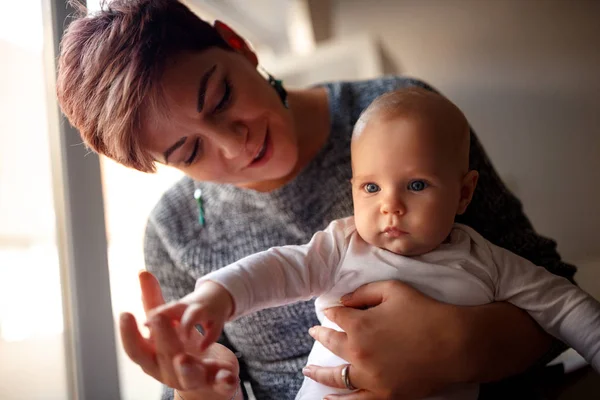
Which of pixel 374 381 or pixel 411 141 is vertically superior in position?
pixel 411 141

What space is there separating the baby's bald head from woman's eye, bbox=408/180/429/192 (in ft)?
0.11

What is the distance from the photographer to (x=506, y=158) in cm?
88

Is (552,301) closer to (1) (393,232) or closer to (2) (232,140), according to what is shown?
(1) (393,232)

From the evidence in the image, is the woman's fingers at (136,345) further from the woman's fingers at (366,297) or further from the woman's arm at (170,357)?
the woman's fingers at (366,297)

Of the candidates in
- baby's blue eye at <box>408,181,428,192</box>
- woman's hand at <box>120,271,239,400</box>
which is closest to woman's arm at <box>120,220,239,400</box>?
woman's hand at <box>120,271,239,400</box>

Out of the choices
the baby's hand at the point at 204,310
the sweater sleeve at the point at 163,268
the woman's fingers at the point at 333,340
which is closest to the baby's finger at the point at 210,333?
the baby's hand at the point at 204,310

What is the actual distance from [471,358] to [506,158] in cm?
48

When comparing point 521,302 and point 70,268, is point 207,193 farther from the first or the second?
point 521,302

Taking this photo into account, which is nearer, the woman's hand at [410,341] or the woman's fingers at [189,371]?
the woman's fingers at [189,371]

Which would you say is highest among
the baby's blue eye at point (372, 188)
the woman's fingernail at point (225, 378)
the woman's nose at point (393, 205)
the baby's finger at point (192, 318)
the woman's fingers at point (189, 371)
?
the baby's blue eye at point (372, 188)

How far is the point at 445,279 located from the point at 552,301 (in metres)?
0.11

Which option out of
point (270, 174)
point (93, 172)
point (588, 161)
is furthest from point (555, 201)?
point (93, 172)

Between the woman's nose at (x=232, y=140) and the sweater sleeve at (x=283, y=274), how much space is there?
148mm

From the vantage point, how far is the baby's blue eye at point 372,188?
508 mm
